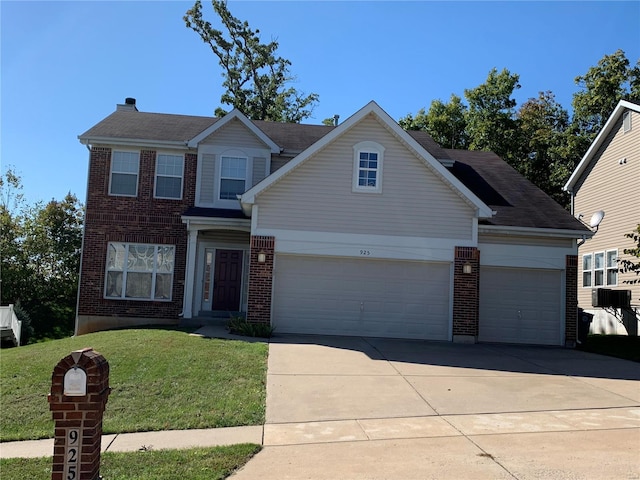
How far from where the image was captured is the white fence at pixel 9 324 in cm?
1728

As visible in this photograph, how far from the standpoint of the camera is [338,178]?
575 inches

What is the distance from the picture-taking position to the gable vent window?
19944 millimetres

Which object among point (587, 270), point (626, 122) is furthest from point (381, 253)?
point (626, 122)

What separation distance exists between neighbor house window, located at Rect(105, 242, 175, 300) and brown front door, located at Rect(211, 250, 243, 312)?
141cm

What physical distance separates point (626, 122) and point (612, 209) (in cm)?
321

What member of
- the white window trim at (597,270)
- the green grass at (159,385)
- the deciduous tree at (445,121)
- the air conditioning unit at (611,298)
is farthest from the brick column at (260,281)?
the deciduous tree at (445,121)

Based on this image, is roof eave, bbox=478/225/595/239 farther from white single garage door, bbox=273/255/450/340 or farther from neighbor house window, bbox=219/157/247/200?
neighbor house window, bbox=219/157/247/200

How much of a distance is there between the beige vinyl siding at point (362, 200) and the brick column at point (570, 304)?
3.09 metres

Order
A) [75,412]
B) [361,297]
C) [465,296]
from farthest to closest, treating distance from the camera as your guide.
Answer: [361,297] → [465,296] → [75,412]

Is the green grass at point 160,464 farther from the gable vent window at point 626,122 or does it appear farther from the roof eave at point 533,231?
the gable vent window at point 626,122

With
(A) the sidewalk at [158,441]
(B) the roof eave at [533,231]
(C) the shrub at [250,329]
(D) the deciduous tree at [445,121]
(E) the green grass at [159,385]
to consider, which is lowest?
(A) the sidewalk at [158,441]

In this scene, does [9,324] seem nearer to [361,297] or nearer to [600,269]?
[361,297]

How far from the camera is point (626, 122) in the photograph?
20.1m

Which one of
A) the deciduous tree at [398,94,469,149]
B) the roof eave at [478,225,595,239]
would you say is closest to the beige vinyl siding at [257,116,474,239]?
the roof eave at [478,225,595,239]
